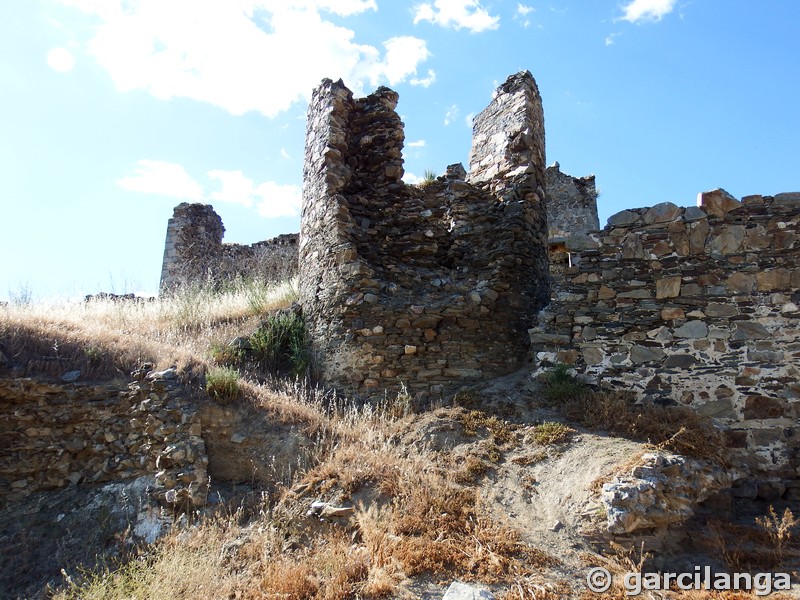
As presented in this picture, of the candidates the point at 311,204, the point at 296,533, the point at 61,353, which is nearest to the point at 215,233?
the point at 311,204

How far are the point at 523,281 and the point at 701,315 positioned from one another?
2.51 m

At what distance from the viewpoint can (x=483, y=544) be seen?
4906 mm

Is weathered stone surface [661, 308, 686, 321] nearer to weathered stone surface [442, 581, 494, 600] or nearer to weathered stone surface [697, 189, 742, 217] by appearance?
weathered stone surface [697, 189, 742, 217]

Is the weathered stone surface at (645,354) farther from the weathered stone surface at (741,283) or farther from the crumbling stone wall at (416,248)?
the crumbling stone wall at (416,248)

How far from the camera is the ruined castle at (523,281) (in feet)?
21.3

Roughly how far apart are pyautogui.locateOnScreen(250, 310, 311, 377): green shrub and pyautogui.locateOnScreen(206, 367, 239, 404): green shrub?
4.58 feet

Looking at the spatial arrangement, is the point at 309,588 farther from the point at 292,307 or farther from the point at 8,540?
the point at 292,307

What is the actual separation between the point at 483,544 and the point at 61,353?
574 centimetres

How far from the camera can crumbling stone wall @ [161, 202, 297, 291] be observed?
1527 centimetres

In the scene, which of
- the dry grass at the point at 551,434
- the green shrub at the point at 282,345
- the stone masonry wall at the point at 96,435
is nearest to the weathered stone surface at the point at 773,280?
the dry grass at the point at 551,434

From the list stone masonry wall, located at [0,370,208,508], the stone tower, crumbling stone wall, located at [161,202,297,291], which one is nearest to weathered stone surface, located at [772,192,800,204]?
stone masonry wall, located at [0,370,208,508]

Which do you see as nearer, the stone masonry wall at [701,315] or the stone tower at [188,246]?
the stone masonry wall at [701,315]

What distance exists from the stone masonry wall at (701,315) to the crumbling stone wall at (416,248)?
1.04 metres

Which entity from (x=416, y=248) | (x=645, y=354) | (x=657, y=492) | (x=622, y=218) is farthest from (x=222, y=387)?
(x=622, y=218)
